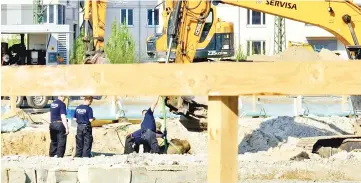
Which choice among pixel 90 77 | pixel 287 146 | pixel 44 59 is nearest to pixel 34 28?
pixel 44 59

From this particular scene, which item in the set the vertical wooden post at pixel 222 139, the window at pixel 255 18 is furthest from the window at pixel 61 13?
the vertical wooden post at pixel 222 139

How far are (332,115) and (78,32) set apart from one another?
2579 cm

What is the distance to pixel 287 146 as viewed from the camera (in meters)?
13.9

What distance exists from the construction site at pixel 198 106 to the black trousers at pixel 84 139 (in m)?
0.13

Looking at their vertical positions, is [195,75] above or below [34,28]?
below

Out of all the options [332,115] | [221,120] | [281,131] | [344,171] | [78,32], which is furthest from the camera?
[78,32]

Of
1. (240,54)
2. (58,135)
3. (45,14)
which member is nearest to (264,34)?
(240,54)

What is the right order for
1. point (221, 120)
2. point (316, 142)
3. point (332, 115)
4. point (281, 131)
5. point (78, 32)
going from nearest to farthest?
point (221, 120) < point (316, 142) < point (281, 131) < point (332, 115) < point (78, 32)

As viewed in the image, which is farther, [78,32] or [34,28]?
[78,32]

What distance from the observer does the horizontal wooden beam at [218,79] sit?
12.7ft

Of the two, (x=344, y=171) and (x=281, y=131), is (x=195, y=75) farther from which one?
(x=281, y=131)

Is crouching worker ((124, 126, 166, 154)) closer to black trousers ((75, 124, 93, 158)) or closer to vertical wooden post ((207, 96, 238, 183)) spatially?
black trousers ((75, 124, 93, 158))

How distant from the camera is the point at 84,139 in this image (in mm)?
12945

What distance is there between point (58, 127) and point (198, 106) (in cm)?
394
